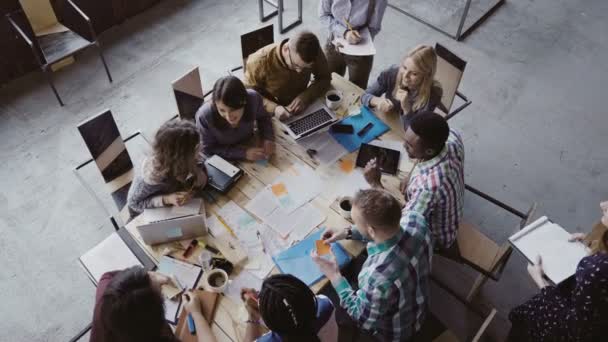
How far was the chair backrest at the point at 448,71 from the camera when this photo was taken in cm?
305

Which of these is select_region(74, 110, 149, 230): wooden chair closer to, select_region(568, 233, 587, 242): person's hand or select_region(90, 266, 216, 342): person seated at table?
select_region(90, 266, 216, 342): person seated at table

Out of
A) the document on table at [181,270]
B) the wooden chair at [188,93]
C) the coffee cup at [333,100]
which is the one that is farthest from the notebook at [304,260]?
the wooden chair at [188,93]

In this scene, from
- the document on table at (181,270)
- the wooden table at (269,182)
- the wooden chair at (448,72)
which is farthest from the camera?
the wooden chair at (448,72)

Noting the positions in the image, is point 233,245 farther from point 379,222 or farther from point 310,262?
point 379,222

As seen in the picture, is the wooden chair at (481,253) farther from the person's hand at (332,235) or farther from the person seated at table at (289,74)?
the person seated at table at (289,74)

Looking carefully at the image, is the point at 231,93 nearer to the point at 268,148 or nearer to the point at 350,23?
the point at 268,148

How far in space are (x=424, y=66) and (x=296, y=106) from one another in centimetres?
81

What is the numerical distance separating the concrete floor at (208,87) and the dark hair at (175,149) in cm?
137

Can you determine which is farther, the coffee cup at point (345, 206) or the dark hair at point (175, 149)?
A: the coffee cup at point (345, 206)

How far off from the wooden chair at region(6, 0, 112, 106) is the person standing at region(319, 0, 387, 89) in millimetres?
2035

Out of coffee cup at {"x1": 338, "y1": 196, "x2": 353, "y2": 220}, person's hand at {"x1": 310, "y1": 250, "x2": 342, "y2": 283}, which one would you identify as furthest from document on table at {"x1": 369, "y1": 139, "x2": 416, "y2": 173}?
person's hand at {"x1": 310, "y1": 250, "x2": 342, "y2": 283}

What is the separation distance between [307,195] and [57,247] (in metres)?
1.97

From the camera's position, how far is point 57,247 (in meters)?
3.18

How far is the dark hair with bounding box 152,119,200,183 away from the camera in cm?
212
